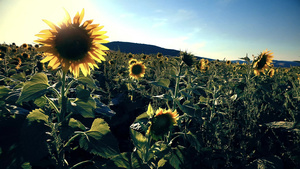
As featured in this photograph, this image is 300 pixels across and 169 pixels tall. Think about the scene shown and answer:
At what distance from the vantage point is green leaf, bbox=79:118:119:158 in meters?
1.12

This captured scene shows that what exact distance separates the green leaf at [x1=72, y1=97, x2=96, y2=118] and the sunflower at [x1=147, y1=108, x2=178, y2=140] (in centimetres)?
53

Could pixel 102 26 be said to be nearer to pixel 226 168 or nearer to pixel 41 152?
pixel 41 152

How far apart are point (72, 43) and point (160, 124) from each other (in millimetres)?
993

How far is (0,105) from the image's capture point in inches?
49.5

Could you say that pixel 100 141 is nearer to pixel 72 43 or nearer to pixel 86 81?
pixel 86 81

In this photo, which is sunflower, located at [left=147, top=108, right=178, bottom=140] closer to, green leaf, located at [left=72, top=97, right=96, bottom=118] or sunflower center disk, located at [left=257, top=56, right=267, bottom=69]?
green leaf, located at [left=72, top=97, right=96, bottom=118]

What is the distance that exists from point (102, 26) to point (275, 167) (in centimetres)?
219

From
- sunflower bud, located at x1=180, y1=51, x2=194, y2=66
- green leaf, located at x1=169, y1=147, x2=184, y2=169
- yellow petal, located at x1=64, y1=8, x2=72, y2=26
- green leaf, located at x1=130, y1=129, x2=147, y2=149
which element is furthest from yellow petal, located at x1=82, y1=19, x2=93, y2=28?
green leaf, located at x1=169, y1=147, x2=184, y2=169

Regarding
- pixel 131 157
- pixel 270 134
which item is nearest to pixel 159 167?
pixel 131 157

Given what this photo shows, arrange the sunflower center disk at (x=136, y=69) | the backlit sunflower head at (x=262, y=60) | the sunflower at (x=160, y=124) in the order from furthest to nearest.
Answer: the sunflower center disk at (x=136, y=69) → the backlit sunflower head at (x=262, y=60) → the sunflower at (x=160, y=124)

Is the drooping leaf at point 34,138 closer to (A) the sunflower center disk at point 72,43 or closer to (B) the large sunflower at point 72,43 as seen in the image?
(B) the large sunflower at point 72,43

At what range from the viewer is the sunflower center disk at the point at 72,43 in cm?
132

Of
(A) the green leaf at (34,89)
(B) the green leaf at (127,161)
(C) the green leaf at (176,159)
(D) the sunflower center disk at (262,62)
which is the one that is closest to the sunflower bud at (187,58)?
(C) the green leaf at (176,159)

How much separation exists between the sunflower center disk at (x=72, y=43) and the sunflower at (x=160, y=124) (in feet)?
2.74
